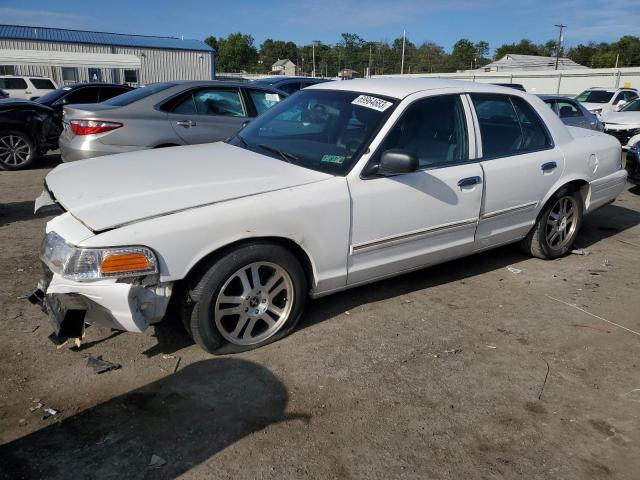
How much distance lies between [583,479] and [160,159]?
10.5 ft

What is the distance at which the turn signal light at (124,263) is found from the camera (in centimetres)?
272

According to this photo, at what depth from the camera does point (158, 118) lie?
6715 millimetres

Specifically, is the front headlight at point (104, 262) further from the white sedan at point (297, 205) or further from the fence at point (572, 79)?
the fence at point (572, 79)

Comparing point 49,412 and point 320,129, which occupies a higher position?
point 320,129

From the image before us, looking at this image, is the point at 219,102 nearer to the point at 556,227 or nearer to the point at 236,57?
the point at 556,227

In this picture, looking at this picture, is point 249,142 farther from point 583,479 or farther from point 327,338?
point 583,479

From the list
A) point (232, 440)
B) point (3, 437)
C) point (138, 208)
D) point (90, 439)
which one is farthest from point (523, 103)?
point (3, 437)

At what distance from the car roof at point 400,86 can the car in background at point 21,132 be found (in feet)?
21.8

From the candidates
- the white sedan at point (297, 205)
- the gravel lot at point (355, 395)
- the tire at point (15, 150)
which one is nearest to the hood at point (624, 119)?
the white sedan at point (297, 205)

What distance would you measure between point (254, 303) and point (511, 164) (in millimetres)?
2479

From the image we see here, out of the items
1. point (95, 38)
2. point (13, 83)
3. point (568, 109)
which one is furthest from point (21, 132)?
point (95, 38)

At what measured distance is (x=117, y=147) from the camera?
21.2 ft

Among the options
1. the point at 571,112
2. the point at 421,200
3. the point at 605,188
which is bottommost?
the point at 605,188

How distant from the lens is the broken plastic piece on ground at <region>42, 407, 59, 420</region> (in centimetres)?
265
